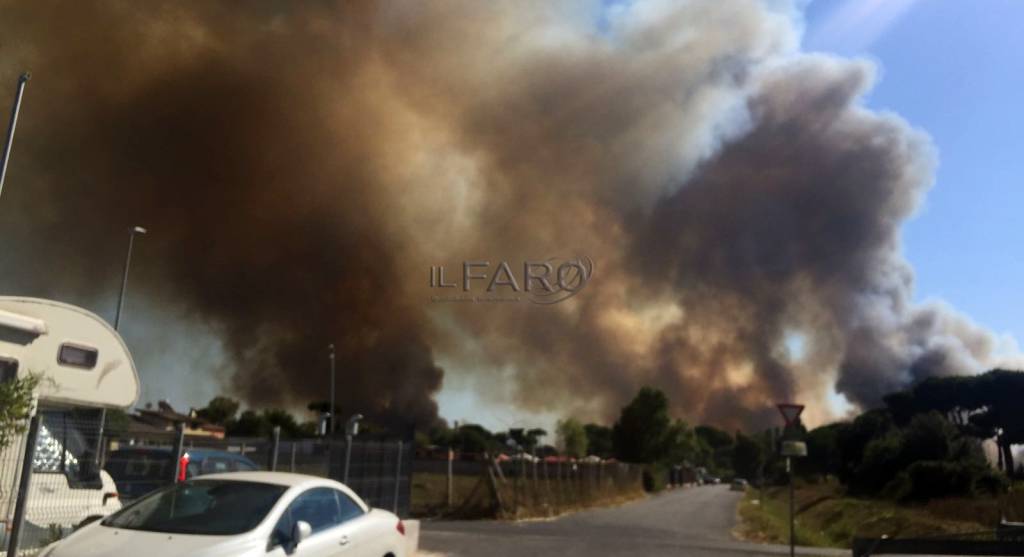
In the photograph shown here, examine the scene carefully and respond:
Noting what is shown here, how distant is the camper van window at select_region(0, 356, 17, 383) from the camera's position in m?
6.30

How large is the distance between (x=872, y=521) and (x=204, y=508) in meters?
24.3

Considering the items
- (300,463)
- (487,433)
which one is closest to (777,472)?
(487,433)

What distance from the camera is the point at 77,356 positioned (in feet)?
23.3

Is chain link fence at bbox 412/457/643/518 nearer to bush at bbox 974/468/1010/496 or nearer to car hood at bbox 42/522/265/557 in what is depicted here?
car hood at bbox 42/522/265/557

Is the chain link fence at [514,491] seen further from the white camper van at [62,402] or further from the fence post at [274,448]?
the white camper van at [62,402]

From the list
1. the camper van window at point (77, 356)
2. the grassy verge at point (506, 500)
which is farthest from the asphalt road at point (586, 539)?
the camper van window at point (77, 356)

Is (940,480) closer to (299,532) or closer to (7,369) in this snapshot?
(299,532)

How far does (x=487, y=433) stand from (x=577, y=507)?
6589cm

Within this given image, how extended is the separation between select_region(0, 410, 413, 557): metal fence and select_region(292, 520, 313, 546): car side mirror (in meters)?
1.96

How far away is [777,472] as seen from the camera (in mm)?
73562

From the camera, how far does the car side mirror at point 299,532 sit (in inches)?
211

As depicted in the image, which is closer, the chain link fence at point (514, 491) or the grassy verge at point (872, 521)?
the grassy verge at point (872, 521)

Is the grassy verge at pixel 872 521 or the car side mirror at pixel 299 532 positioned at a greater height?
the car side mirror at pixel 299 532

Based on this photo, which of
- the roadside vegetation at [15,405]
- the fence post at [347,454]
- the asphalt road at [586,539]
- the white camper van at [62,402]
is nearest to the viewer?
the roadside vegetation at [15,405]
